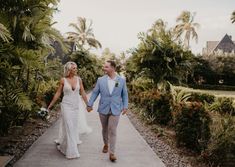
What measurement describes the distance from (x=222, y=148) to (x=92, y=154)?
256 cm

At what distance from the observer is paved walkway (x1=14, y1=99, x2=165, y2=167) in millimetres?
6570

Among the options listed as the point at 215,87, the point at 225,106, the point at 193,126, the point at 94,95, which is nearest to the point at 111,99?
the point at 94,95

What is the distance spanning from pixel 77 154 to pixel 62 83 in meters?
1.50

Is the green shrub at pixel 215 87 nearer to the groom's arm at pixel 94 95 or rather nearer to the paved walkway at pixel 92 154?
the paved walkway at pixel 92 154

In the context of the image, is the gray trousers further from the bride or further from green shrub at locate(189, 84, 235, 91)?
green shrub at locate(189, 84, 235, 91)

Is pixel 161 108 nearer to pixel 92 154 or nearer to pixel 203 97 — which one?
pixel 92 154

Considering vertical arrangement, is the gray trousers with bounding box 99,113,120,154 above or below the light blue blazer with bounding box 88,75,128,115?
below

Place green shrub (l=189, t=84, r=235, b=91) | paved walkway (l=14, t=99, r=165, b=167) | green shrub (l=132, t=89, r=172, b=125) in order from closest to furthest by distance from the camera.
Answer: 1. paved walkway (l=14, t=99, r=165, b=167)
2. green shrub (l=132, t=89, r=172, b=125)
3. green shrub (l=189, t=84, r=235, b=91)

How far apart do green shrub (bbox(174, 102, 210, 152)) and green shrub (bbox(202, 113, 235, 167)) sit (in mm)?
549

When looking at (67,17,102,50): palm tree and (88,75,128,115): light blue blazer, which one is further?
(67,17,102,50): palm tree

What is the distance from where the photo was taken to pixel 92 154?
7.31 meters

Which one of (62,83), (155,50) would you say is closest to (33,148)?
(62,83)

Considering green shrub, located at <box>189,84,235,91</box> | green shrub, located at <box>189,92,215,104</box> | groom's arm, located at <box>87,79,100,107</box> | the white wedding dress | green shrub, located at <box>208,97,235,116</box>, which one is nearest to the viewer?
the white wedding dress

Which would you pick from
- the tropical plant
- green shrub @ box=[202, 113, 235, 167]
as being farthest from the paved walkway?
the tropical plant
